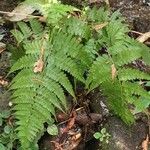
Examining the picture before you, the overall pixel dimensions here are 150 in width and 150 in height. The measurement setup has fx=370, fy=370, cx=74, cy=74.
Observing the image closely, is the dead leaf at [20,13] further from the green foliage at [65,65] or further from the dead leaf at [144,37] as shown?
the dead leaf at [144,37]

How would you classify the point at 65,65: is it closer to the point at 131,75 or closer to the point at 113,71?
the point at 113,71

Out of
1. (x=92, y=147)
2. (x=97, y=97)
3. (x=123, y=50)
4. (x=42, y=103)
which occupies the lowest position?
(x=92, y=147)

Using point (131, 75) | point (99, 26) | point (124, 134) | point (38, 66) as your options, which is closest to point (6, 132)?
point (38, 66)

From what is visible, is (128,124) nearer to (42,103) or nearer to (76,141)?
(76,141)

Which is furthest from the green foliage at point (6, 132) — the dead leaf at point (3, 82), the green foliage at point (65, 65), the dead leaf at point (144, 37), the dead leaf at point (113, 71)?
the dead leaf at point (144, 37)

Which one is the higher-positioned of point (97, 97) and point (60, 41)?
point (60, 41)

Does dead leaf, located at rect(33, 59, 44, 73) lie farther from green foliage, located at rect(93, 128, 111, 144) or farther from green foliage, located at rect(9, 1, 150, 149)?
green foliage, located at rect(93, 128, 111, 144)

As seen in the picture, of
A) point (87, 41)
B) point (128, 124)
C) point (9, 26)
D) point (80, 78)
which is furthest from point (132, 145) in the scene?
point (9, 26)

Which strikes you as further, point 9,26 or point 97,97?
point 9,26
